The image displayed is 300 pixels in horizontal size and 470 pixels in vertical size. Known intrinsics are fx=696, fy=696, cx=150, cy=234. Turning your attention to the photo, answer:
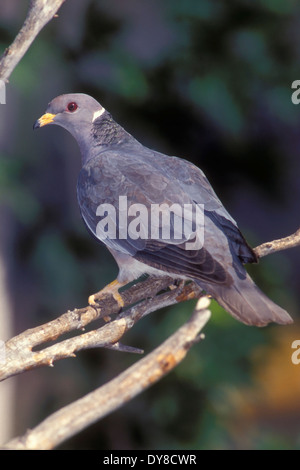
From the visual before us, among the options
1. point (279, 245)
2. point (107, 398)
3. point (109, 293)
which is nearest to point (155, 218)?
point (109, 293)

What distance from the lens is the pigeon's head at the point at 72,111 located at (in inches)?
97.3

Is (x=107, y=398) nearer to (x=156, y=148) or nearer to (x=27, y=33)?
(x=27, y=33)

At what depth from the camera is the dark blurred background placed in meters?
3.11

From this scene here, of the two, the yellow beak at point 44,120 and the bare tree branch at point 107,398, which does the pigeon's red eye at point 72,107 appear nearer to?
the yellow beak at point 44,120

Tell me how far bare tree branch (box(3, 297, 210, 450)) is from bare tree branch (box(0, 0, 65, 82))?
2.63 feet

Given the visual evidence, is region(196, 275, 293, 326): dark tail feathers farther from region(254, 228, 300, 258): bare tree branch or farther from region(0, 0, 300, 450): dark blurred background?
region(0, 0, 300, 450): dark blurred background

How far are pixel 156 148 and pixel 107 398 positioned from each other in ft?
6.68

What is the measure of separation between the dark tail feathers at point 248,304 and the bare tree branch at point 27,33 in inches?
33.7

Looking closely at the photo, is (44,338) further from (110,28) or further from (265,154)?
(265,154)

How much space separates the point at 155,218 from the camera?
7.34 ft

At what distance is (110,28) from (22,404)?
1.97 m

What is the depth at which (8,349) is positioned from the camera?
1.87 metres

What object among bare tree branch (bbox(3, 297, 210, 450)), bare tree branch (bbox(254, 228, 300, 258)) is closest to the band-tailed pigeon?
bare tree branch (bbox(254, 228, 300, 258))

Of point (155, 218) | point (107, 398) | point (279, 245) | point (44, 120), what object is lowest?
point (107, 398)
